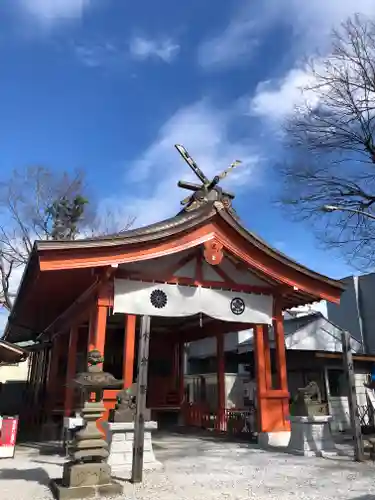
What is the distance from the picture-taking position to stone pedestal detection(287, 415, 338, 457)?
10.3m

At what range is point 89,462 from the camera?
6.82m

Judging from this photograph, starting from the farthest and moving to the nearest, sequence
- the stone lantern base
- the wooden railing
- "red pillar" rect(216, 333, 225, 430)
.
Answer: "red pillar" rect(216, 333, 225, 430)
the wooden railing
the stone lantern base

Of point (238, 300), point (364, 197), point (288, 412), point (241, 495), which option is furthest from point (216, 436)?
point (364, 197)

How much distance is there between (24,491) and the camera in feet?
22.1

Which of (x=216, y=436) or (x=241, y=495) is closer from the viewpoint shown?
(x=241, y=495)

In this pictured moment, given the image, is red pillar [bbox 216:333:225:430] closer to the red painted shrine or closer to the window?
the red painted shrine

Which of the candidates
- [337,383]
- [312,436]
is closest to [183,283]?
[312,436]

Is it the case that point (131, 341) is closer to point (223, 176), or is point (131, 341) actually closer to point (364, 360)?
point (223, 176)

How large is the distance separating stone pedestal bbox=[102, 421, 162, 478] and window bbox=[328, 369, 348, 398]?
39.5 ft

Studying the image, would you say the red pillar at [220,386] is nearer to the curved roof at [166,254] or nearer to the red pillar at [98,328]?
the curved roof at [166,254]

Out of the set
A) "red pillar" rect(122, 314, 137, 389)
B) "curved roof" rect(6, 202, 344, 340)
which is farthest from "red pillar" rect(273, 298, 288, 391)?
"red pillar" rect(122, 314, 137, 389)

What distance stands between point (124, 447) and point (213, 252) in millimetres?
5666

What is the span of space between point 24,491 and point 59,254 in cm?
527

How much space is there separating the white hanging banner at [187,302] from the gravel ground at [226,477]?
3.63m
